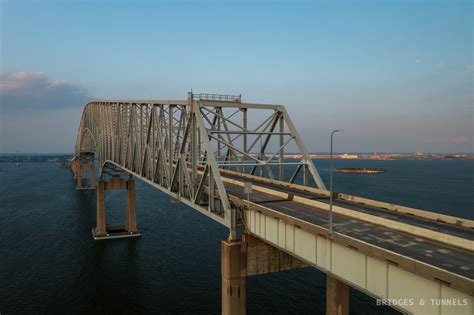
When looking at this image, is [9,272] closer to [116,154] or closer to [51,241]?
[51,241]

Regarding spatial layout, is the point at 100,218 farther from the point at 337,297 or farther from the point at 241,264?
the point at 337,297

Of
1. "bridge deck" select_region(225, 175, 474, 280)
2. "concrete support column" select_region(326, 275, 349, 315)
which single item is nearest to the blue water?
"concrete support column" select_region(326, 275, 349, 315)

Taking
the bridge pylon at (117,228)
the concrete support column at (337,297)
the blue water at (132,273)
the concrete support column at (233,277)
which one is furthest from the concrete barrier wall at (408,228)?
the bridge pylon at (117,228)

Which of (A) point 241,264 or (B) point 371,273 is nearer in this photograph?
(B) point 371,273

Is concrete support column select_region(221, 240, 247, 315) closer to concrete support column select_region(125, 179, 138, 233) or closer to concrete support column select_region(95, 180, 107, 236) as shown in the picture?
concrete support column select_region(125, 179, 138, 233)

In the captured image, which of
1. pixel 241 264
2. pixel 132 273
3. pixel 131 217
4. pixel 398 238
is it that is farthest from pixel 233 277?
pixel 131 217

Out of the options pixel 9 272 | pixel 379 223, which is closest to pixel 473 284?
pixel 379 223

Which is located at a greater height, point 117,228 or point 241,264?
point 241,264
